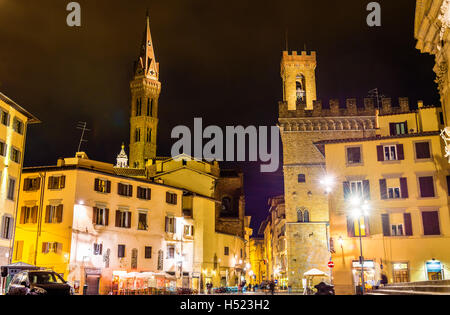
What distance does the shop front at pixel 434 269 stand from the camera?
35031 millimetres

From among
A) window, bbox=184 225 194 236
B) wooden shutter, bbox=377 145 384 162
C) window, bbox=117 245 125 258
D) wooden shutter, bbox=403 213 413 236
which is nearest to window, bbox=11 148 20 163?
window, bbox=117 245 125 258

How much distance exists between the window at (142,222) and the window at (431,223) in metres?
26.2

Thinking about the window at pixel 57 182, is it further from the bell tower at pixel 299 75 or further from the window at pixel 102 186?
the bell tower at pixel 299 75

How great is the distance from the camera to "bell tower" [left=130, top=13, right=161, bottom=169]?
115 metres

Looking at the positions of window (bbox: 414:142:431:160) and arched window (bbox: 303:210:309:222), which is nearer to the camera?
window (bbox: 414:142:431:160)

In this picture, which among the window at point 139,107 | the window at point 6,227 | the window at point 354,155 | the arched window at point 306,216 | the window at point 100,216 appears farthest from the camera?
the window at point 139,107

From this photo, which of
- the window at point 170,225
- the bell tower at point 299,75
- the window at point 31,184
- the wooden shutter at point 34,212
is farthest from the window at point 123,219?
the bell tower at point 299,75

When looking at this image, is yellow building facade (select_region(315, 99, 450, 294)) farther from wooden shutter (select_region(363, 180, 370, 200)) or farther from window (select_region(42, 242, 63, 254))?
window (select_region(42, 242, 63, 254))

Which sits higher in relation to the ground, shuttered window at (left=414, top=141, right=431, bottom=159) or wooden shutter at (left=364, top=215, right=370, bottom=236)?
shuttered window at (left=414, top=141, right=431, bottom=159)

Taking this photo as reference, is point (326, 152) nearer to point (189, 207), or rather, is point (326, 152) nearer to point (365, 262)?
point (365, 262)

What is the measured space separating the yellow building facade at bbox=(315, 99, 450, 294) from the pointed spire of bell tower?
88.7 metres

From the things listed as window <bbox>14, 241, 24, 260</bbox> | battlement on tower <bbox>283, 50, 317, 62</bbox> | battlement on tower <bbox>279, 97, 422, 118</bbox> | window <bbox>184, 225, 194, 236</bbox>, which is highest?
battlement on tower <bbox>283, 50, 317, 62</bbox>

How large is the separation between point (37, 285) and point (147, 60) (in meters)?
110
